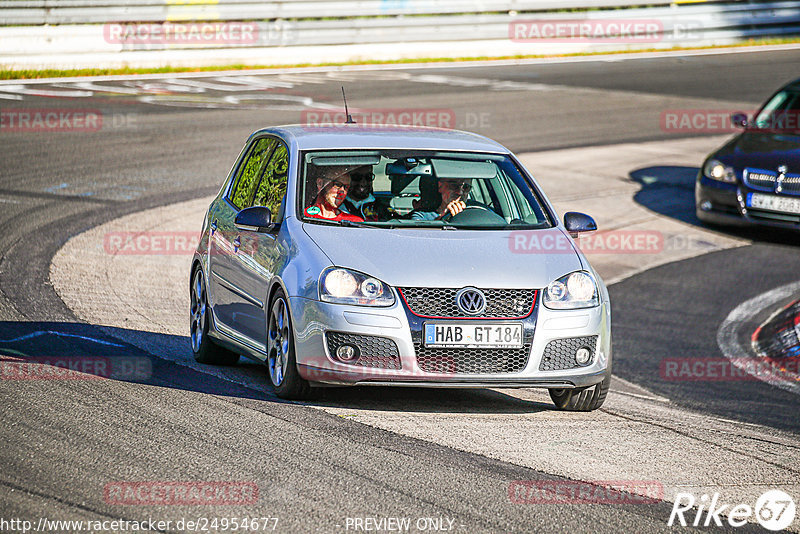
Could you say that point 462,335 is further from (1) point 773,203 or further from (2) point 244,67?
(2) point 244,67

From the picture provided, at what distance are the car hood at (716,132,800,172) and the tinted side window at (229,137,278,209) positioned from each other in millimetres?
8277

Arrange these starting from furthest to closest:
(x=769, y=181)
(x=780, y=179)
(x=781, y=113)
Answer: (x=781, y=113), (x=769, y=181), (x=780, y=179)

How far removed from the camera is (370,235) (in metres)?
7.41

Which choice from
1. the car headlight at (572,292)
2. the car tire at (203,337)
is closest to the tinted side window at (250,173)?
the car tire at (203,337)

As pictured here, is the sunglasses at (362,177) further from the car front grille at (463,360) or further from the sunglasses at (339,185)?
the car front grille at (463,360)

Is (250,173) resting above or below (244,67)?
above

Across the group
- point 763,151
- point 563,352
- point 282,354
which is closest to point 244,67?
point 763,151

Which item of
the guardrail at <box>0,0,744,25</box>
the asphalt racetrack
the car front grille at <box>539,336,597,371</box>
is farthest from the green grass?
the car front grille at <box>539,336,597,371</box>

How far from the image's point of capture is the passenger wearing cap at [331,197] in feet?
25.5

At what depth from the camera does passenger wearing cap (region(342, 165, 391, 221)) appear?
25.8ft

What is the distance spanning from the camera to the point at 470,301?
22.7 ft

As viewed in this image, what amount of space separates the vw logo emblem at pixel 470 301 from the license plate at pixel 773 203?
8.99 m

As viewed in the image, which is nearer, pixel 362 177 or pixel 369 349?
pixel 369 349

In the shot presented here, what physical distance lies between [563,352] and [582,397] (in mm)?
551
